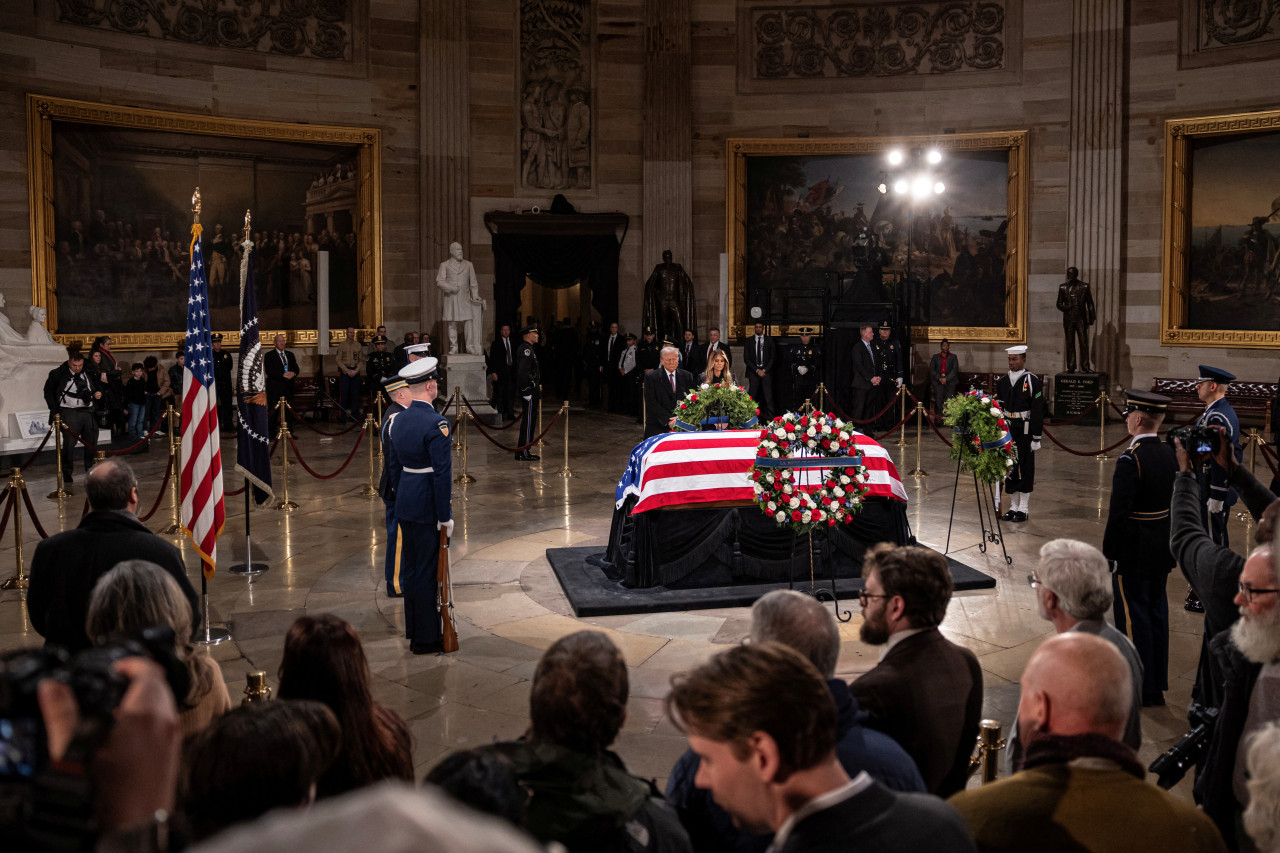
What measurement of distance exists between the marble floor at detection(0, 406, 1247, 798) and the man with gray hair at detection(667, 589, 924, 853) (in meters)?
2.16

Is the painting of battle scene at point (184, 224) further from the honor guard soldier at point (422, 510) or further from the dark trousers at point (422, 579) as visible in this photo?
the dark trousers at point (422, 579)

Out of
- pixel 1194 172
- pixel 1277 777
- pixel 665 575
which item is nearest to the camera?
pixel 1277 777

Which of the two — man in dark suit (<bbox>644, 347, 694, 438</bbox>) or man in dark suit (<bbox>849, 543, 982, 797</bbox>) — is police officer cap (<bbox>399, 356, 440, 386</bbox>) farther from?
man in dark suit (<bbox>849, 543, 982, 797</bbox>)

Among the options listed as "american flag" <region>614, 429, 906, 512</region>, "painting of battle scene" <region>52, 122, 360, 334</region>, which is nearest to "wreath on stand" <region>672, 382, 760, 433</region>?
"american flag" <region>614, 429, 906, 512</region>

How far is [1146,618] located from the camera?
262 inches

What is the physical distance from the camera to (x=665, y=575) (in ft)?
29.1

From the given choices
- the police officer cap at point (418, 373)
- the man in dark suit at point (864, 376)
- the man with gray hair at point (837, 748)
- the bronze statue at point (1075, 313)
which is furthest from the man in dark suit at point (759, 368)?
the man with gray hair at point (837, 748)

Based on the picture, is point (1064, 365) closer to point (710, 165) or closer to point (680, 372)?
point (710, 165)

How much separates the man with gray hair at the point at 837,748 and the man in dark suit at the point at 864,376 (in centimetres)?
1558

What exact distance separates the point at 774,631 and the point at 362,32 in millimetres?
20114

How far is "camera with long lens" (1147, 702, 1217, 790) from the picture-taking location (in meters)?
3.63

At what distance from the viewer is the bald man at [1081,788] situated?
242 centimetres

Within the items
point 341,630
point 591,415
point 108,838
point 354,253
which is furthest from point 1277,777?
point 354,253

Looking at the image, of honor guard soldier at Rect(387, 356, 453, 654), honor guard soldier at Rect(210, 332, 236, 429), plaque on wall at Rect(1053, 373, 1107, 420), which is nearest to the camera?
honor guard soldier at Rect(387, 356, 453, 654)
